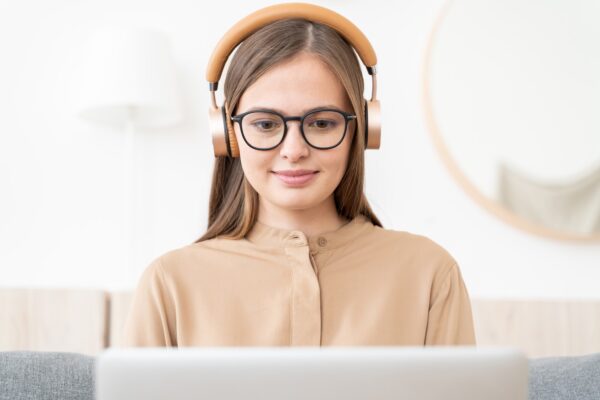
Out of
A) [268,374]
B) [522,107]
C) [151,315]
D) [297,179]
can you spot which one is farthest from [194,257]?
[522,107]

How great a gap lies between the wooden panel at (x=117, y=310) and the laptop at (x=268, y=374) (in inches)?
51.9

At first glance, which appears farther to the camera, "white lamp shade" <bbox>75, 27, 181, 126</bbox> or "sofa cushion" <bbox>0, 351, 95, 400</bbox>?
"white lamp shade" <bbox>75, 27, 181, 126</bbox>

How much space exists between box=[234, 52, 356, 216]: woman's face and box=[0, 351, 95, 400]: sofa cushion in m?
0.51

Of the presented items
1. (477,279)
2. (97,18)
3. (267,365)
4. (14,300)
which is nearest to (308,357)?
(267,365)

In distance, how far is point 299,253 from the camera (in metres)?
1.27

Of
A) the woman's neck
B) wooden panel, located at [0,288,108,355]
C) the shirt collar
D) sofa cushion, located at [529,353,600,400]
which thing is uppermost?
the woman's neck

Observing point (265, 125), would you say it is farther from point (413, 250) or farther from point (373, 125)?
point (413, 250)

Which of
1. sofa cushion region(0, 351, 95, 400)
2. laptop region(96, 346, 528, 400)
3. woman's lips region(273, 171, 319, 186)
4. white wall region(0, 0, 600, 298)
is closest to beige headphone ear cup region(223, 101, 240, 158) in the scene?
woman's lips region(273, 171, 319, 186)

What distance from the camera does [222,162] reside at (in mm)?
1410

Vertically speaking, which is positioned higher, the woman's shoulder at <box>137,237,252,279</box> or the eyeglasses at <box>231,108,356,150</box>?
the eyeglasses at <box>231,108,356,150</box>

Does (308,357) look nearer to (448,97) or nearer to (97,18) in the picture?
(448,97)

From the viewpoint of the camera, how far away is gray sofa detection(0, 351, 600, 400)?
4.62 feet

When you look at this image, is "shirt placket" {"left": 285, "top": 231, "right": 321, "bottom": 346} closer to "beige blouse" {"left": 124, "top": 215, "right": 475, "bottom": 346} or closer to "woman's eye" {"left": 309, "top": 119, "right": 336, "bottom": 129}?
"beige blouse" {"left": 124, "top": 215, "right": 475, "bottom": 346}

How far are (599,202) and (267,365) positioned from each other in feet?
6.39
